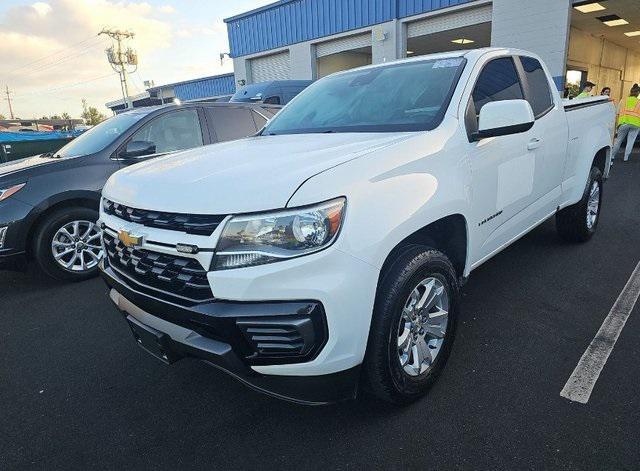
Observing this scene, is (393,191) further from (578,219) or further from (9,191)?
(9,191)

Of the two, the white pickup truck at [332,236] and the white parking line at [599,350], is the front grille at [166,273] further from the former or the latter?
the white parking line at [599,350]

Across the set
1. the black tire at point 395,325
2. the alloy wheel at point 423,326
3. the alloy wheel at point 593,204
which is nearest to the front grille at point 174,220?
the black tire at point 395,325

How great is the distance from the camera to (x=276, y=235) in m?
1.72

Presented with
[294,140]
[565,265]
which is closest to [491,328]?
[565,265]

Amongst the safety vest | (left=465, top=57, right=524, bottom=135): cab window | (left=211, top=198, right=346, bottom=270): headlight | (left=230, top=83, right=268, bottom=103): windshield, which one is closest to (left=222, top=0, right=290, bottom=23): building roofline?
(left=230, top=83, right=268, bottom=103): windshield

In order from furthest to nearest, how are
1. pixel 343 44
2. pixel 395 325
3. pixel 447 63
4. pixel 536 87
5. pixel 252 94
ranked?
1. pixel 343 44
2. pixel 252 94
3. pixel 536 87
4. pixel 447 63
5. pixel 395 325

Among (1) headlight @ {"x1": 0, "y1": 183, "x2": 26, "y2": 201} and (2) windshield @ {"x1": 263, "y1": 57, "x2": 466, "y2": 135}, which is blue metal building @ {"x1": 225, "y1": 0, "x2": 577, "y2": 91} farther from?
(1) headlight @ {"x1": 0, "y1": 183, "x2": 26, "y2": 201}

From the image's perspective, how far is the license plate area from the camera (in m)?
1.99

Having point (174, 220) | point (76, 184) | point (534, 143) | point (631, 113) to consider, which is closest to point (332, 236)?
point (174, 220)

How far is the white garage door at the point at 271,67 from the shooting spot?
18484 millimetres

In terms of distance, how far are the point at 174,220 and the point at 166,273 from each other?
248 millimetres

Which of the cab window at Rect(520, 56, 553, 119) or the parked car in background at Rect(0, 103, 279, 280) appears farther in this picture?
the parked car in background at Rect(0, 103, 279, 280)

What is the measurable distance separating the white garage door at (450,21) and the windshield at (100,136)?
427 inches

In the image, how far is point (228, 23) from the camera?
20203mm
